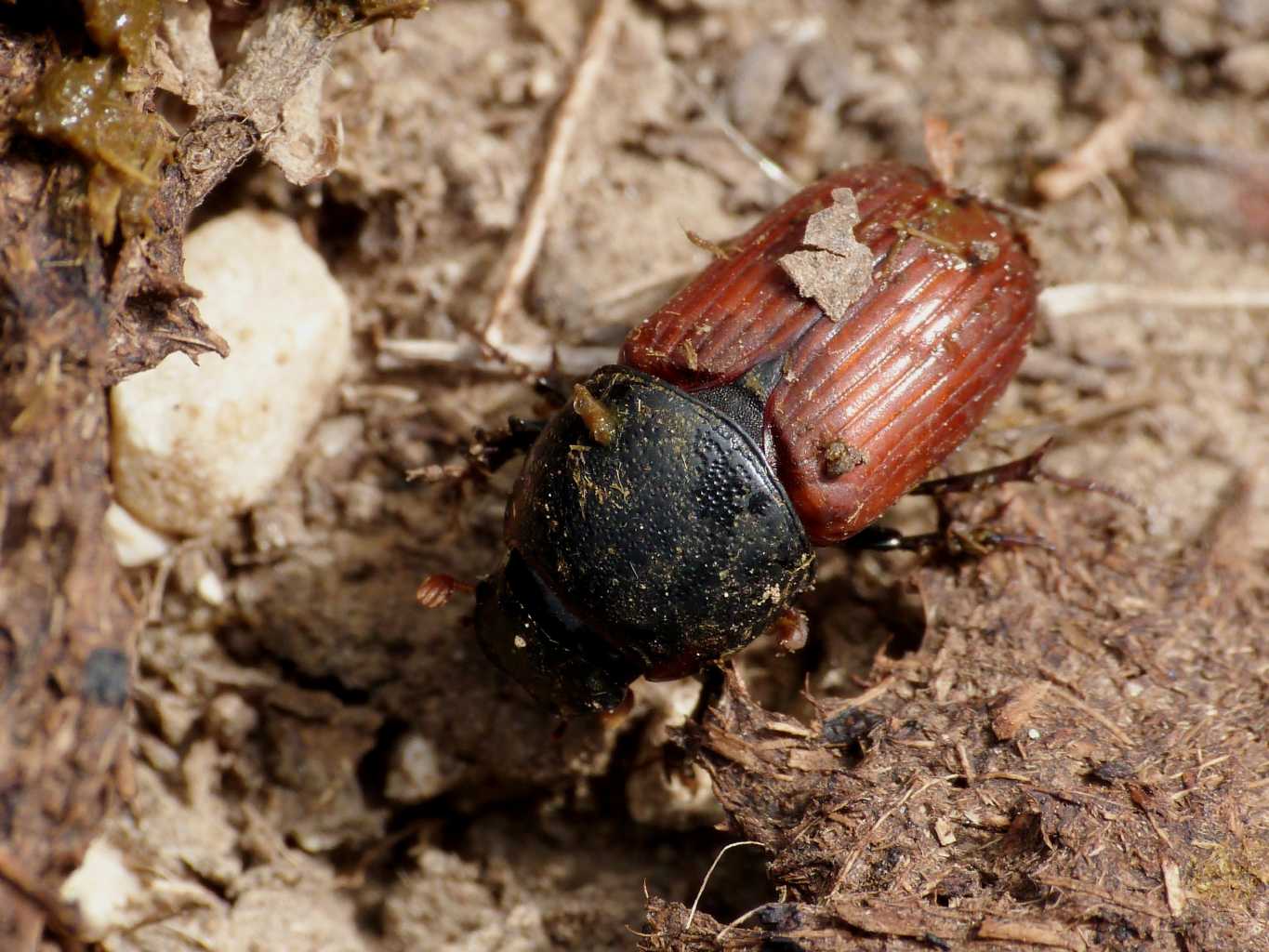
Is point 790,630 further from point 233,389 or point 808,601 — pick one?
point 233,389

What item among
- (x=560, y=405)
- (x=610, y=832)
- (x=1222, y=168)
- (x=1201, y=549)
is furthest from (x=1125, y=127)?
(x=610, y=832)

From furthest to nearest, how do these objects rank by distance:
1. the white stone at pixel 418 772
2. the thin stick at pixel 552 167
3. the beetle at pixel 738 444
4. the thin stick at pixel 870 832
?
the thin stick at pixel 552 167 → the white stone at pixel 418 772 → the beetle at pixel 738 444 → the thin stick at pixel 870 832

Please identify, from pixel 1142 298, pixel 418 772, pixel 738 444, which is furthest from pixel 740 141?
pixel 418 772

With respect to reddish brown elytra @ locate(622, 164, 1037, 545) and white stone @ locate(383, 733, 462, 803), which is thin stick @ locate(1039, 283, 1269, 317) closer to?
reddish brown elytra @ locate(622, 164, 1037, 545)

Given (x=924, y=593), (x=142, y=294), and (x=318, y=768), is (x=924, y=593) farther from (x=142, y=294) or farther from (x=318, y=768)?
(x=142, y=294)

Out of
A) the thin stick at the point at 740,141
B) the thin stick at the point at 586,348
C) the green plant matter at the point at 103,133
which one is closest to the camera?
the green plant matter at the point at 103,133

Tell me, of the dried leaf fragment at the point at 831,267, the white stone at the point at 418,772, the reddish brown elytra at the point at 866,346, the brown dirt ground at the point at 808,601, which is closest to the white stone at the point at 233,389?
the brown dirt ground at the point at 808,601

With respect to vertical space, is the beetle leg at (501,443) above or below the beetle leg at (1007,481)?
above

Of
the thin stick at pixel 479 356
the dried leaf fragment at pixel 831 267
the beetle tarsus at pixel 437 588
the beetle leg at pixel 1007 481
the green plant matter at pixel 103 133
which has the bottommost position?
the beetle tarsus at pixel 437 588

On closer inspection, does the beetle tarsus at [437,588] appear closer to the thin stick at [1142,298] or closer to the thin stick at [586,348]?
the thin stick at [586,348]
